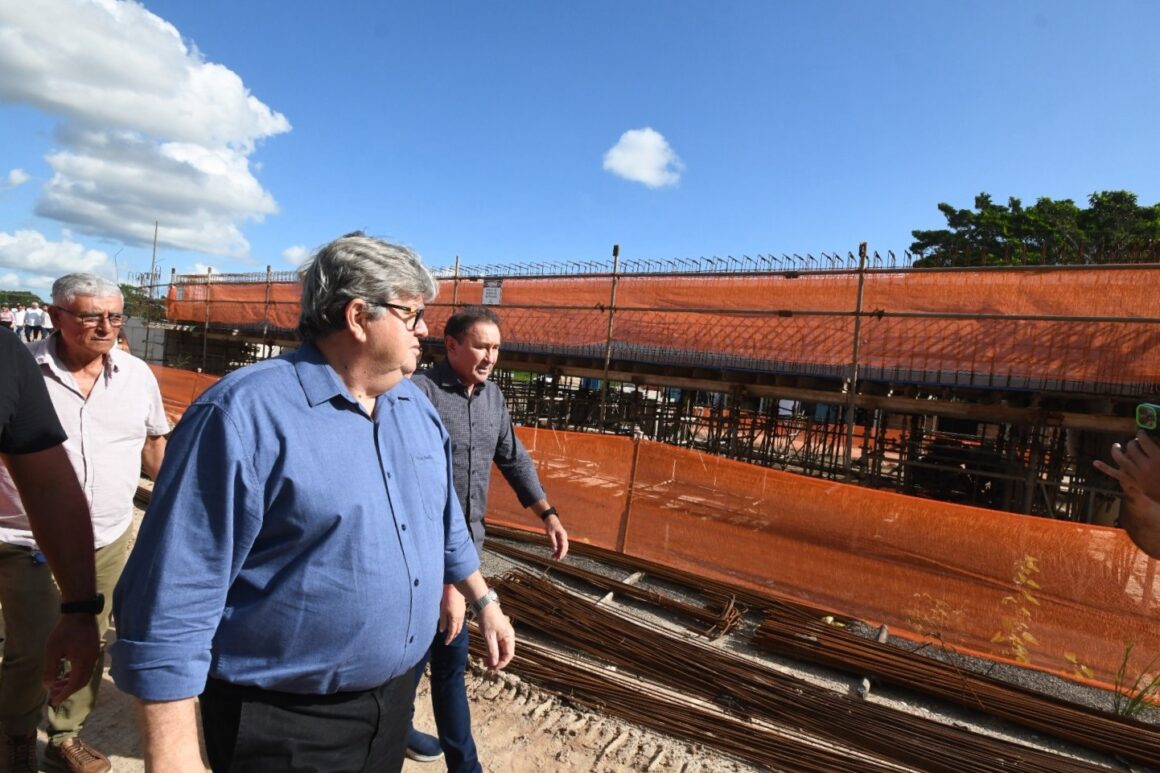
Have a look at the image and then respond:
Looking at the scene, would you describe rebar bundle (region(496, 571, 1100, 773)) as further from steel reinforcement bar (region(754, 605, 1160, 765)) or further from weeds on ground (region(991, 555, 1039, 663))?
weeds on ground (region(991, 555, 1039, 663))

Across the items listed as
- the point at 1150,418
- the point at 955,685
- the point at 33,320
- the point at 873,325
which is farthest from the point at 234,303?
the point at 1150,418

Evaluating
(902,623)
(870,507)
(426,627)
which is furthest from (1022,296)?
(426,627)

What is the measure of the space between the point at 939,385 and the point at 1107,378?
5.51ft

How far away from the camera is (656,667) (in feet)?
13.5

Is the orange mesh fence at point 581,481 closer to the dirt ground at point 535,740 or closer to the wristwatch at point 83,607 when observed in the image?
the dirt ground at point 535,740

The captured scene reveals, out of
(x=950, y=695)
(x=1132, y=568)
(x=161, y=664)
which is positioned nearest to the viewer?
(x=161, y=664)

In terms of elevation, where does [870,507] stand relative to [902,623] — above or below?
above

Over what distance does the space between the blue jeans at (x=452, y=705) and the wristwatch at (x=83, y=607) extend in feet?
3.79

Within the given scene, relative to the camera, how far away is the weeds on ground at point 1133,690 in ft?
13.1

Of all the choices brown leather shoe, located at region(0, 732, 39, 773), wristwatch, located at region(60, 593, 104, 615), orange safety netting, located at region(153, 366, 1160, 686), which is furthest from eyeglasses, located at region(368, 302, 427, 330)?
orange safety netting, located at region(153, 366, 1160, 686)

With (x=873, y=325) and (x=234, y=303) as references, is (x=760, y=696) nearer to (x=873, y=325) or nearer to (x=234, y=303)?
(x=873, y=325)

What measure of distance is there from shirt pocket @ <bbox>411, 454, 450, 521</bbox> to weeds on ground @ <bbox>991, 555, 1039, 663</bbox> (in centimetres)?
477

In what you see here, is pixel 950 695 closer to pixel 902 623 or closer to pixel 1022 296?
pixel 902 623

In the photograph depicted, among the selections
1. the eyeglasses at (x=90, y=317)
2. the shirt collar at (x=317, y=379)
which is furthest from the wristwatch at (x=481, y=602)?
the eyeglasses at (x=90, y=317)
